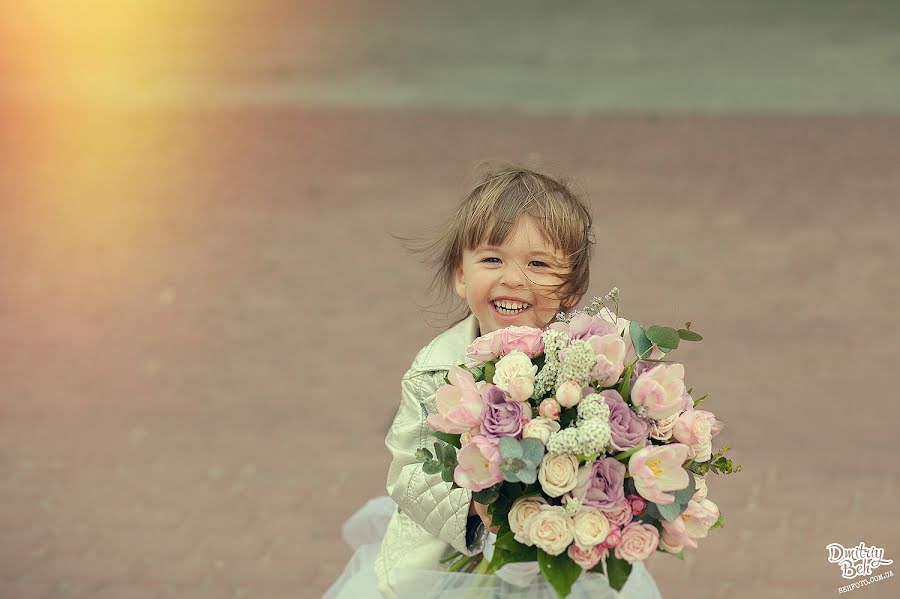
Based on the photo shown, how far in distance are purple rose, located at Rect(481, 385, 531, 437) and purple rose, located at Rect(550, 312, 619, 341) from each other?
0.18 metres

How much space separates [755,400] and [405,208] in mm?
4319

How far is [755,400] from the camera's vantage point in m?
6.79

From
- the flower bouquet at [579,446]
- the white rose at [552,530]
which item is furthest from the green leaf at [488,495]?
the white rose at [552,530]

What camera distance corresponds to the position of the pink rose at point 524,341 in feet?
8.31

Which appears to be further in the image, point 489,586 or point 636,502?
point 489,586

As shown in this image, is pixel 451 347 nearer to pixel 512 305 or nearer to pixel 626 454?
pixel 512 305

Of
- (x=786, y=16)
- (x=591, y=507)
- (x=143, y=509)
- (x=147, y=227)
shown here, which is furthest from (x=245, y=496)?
(x=786, y=16)

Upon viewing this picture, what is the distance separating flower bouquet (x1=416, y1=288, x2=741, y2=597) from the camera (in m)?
2.36

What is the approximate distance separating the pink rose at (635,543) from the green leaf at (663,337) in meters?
0.36

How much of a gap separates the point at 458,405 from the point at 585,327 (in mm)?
297

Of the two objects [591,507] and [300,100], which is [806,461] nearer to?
[591,507]

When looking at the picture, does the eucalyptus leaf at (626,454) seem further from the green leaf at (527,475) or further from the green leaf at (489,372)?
the green leaf at (489,372)

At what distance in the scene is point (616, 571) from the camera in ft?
8.16

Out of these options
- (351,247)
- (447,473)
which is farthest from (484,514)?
(351,247)
